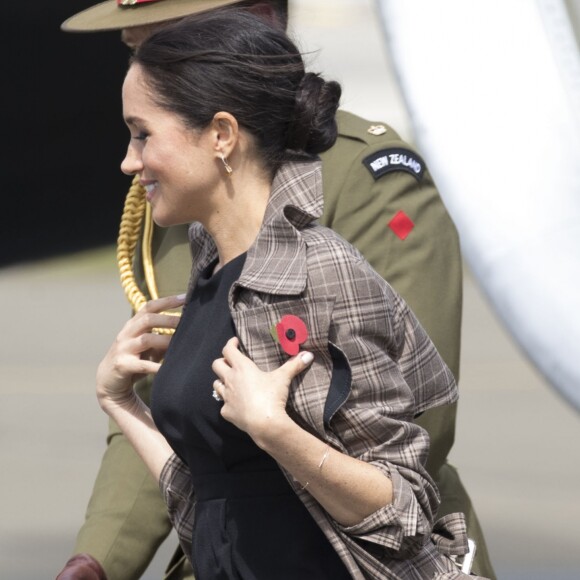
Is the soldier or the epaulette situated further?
the epaulette

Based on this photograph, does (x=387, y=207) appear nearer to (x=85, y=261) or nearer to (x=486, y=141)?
(x=486, y=141)

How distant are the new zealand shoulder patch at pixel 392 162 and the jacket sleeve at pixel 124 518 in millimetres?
650

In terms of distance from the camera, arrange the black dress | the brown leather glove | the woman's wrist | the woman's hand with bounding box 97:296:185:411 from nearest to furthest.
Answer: the woman's wrist, the black dress, the woman's hand with bounding box 97:296:185:411, the brown leather glove

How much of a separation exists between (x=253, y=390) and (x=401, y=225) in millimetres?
839

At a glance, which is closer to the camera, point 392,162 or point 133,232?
point 392,162

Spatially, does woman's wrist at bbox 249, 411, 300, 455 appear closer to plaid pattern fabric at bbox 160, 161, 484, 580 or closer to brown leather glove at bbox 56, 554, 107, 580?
plaid pattern fabric at bbox 160, 161, 484, 580

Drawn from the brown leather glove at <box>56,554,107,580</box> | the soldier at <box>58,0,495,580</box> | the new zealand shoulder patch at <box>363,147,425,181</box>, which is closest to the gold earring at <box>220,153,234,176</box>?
the soldier at <box>58,0,495,580</box>

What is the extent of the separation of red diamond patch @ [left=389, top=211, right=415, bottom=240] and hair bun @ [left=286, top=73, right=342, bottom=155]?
0.51 m

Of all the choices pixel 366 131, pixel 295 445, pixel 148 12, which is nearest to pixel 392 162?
pixel 366 131

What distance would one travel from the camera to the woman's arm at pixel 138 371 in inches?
91.5

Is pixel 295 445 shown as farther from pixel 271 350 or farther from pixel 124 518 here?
pixel 124 518

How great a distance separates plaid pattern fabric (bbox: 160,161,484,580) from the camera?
198cm

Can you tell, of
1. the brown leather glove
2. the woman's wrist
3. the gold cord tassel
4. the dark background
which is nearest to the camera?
the woman's wrist

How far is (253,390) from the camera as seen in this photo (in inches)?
76.4
